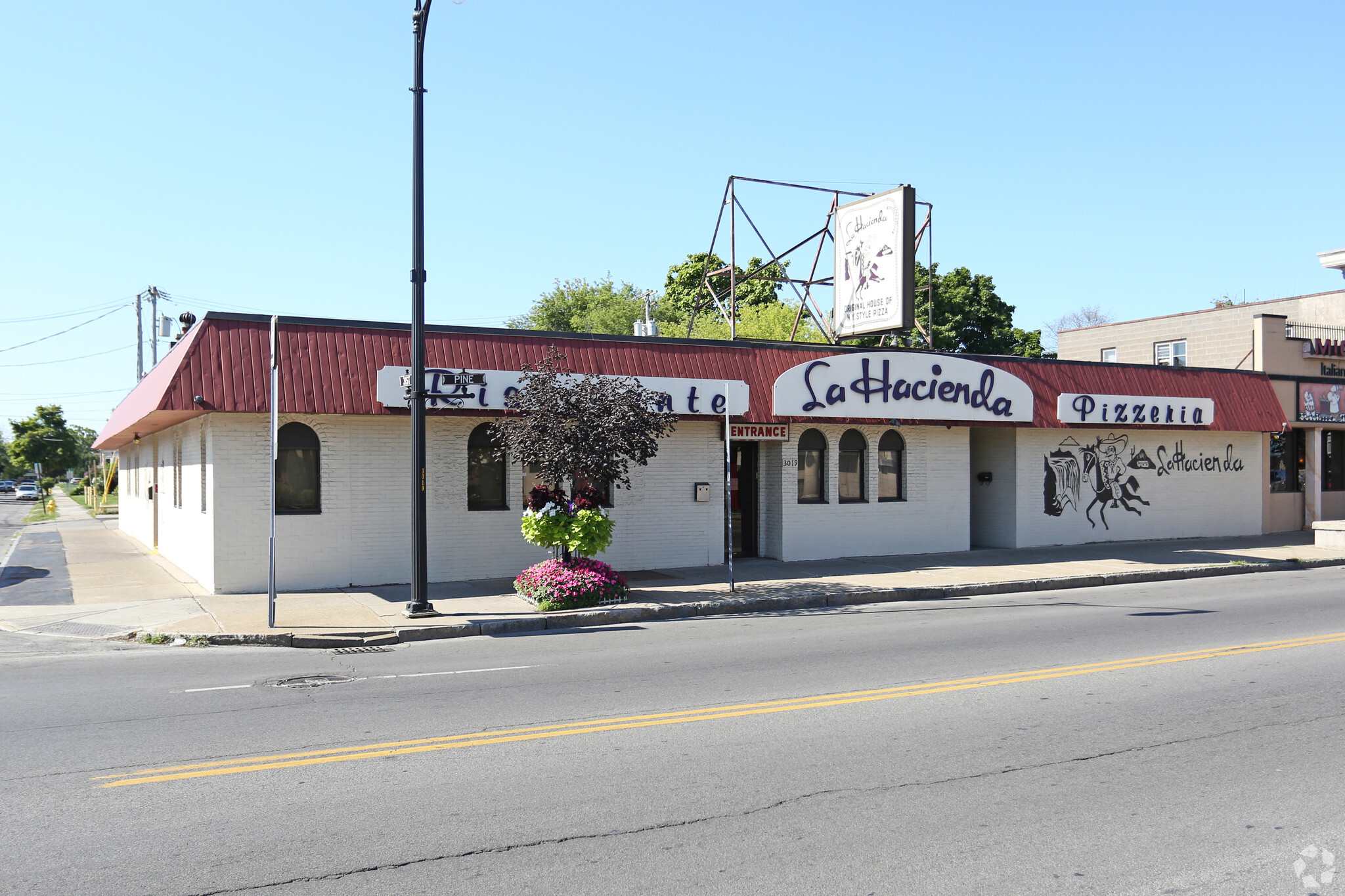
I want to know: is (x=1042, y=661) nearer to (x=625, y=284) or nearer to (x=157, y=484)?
(x=157, y=484)

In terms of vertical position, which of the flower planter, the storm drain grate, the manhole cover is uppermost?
the flower planter

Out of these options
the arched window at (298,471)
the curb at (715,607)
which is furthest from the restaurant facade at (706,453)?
the curb at (715,607)

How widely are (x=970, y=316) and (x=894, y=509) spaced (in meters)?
44.4

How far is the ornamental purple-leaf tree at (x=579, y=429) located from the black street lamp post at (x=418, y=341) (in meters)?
1.62

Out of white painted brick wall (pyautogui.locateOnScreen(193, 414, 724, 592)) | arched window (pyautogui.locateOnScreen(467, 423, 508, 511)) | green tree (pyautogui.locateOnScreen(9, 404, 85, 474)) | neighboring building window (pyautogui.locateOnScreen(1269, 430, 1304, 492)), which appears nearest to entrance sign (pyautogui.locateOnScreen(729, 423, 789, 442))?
white painted brick wall (pyautogui.locateOnScreen(193, 414, 724, 592))

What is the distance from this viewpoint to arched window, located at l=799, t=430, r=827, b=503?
1909 centimetres

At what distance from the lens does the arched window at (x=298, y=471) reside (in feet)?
49.8

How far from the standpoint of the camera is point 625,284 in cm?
6744

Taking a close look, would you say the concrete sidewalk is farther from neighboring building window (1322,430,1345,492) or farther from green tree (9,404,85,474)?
green tree (9,404,85,474)

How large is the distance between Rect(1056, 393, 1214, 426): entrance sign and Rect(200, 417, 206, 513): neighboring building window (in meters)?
16.2

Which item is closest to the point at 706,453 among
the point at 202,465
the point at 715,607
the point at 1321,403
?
the point at 715,607

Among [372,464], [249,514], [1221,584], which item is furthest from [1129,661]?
[249,514]

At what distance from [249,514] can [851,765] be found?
1148 centimetres

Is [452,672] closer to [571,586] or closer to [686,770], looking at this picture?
[686,770]
